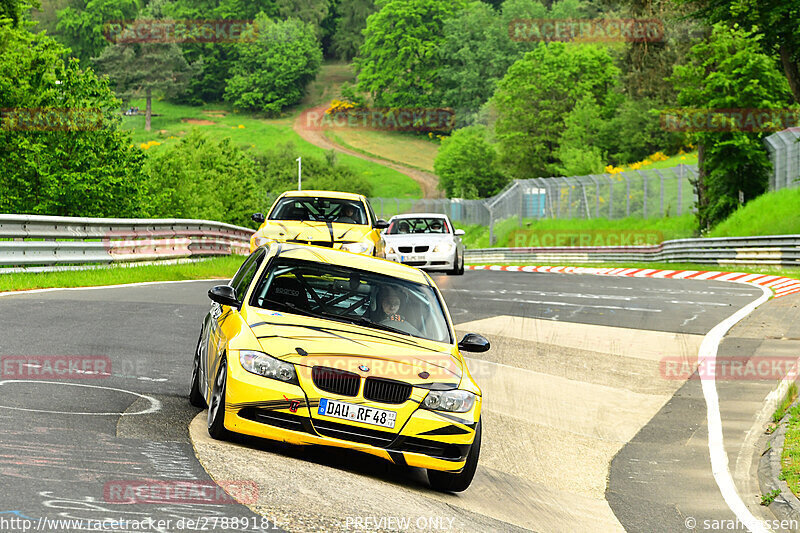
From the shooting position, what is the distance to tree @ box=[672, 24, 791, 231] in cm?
4081

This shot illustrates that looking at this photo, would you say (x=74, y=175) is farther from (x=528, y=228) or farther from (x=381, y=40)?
(x=381, y=40)

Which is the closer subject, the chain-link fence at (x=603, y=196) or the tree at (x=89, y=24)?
the chain-link fence at (x=603, y=196)

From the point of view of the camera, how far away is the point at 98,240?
22219 mm

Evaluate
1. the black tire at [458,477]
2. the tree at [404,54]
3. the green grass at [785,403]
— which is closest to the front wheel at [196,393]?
the black tire at [458,477]

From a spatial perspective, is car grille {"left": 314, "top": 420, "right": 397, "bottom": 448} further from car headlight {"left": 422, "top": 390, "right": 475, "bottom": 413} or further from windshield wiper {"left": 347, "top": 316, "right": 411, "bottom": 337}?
windshield wiper {"left": 347, "top": 316, "right": 411, "bottom": 337}

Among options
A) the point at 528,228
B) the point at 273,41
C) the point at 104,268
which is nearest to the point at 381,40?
the point at 273,41

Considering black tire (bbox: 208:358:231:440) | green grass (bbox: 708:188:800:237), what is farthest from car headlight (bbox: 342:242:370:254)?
green grass (bbox: 708:188:800:237)

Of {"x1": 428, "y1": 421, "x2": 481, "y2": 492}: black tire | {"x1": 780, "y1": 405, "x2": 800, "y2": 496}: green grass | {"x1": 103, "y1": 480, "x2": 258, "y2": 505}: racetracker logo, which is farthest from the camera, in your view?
{"x1": 780, "y1": 405, "x2": 800, "y2": 496}: green grass

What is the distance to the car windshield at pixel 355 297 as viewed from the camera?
26.1ft

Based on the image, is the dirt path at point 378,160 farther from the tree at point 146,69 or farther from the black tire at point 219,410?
the black tire at point 219,410

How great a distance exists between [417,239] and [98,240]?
25.5ft
